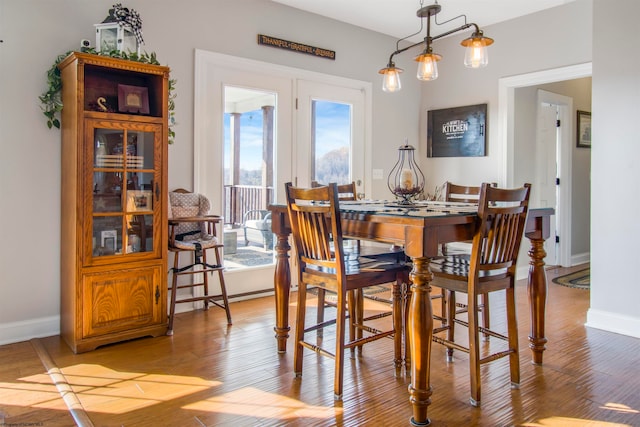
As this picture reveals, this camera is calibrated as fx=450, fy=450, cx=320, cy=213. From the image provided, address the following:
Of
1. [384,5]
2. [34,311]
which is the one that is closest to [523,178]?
[384,5]

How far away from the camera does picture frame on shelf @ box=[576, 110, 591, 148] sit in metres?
5.61

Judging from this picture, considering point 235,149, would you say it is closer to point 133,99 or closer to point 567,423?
point 133,99

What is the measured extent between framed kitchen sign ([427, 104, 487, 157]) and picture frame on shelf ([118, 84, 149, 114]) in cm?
337

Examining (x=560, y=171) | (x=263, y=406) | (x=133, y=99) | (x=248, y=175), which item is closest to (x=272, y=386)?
(x=263, y=406)

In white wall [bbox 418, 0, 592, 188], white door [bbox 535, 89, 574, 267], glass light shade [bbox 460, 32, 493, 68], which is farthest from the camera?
white door [bbox 535, 89, 574, 267]

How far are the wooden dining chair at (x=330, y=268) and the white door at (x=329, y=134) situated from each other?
80.4 inches

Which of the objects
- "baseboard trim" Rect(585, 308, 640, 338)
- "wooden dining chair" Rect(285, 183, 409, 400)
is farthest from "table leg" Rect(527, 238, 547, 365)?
"baseboard trim" Rect(585, 308, 640, 338)

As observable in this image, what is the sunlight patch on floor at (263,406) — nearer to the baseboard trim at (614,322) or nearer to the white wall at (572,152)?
the baseboard trim at (614,322)

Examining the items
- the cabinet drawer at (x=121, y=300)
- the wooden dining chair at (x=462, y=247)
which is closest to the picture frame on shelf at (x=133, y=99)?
the cabinet drawer at (x=121, y=300)

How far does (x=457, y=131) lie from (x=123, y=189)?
11.9ft

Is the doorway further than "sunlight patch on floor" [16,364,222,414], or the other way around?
the doorway

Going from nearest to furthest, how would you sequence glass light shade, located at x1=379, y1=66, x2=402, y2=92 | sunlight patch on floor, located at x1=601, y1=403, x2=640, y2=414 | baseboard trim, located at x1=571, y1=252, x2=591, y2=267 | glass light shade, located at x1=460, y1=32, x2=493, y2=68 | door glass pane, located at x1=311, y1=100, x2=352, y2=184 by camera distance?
sunlight patch on floor, located at x1=601, y1=403, x2=640, y2=414 → glass light shade, located at x1=460, y1=32, x2=493, y2=68 → glass light shade, located at x1=379, y1=66, x2=402, y2=92 → door glass pane, located at x1=311, y1=100, x2=352, y2=184 → baseboard trim, located at x1=571, y1=252, x2=591, y2=267

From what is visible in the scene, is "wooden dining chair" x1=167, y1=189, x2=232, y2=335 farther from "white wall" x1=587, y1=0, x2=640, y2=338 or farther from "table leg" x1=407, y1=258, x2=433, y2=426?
"white wall" x1=587, y1=0, x2=640, y2=338

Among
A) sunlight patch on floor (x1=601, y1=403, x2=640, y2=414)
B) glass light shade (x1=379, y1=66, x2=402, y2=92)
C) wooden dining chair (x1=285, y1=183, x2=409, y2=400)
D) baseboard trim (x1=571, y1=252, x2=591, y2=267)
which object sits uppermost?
glass light shade (x1=379, y1=66, x2=402, y2=92)
